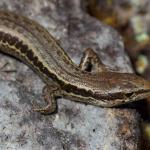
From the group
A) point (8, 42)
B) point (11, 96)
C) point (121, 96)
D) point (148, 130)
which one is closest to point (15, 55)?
point (8, 42)

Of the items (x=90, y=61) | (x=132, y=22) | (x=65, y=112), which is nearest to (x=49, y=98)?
(x=65, y=112)

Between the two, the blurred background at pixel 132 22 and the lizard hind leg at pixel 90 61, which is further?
the blurred background at pixel 132 22

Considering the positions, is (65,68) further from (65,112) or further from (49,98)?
(65,112)

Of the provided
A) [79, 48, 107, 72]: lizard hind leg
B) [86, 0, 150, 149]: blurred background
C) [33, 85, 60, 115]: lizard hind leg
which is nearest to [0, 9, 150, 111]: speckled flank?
[79, 48, 107, 72]: lizard hind leg

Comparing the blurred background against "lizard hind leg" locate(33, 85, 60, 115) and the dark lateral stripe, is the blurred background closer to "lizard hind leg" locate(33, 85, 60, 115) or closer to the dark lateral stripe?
the dark lateral stripe

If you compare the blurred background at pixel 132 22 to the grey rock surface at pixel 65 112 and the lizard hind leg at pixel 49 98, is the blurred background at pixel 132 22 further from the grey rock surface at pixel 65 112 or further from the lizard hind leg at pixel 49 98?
the lizard hind leg at pixel 49 98

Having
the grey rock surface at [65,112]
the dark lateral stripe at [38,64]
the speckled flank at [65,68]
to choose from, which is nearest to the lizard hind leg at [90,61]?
the speckled flank at [65,68]

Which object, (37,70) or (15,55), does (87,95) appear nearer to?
(37,70)
